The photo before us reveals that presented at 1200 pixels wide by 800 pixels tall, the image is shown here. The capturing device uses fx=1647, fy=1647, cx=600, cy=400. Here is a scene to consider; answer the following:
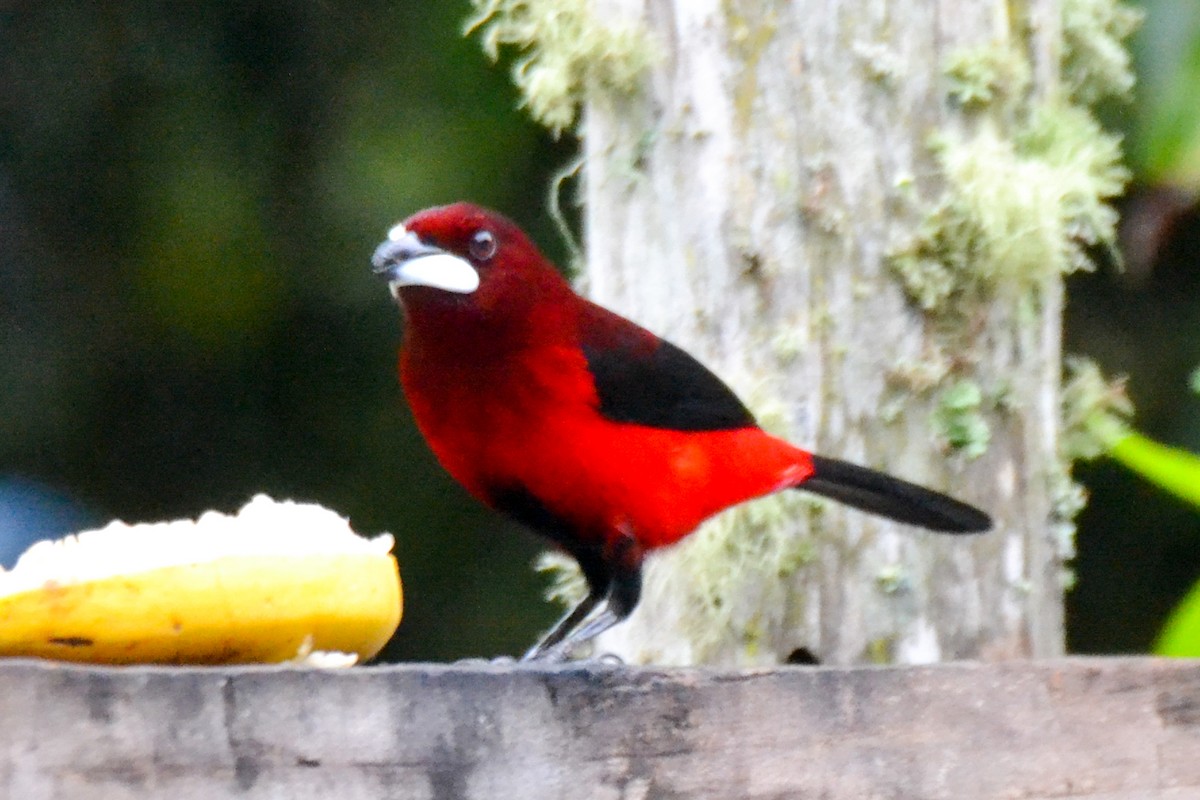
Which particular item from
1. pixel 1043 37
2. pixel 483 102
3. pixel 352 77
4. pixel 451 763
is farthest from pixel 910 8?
pixel 451 763

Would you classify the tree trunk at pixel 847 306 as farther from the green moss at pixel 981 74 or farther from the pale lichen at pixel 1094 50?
the pale lichen at pixel 1094 50

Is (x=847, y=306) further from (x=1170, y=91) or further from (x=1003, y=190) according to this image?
(x=1170, y=91)

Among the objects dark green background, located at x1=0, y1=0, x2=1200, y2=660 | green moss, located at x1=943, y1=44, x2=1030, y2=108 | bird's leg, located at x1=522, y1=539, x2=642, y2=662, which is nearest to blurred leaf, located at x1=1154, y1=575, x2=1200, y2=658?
bird's leg, located at x1=522, y1=539, x2=642, y2=662

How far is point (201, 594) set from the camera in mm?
1424

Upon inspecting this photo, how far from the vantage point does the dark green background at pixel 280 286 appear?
386cm

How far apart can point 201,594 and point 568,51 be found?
176cm

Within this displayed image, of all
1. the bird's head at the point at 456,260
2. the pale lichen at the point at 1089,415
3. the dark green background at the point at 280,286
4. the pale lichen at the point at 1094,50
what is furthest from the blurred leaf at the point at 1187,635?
the dark green background at the point at 280,286

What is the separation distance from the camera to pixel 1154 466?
2406 millimetres

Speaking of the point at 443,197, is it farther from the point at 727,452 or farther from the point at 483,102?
the point at 727,452

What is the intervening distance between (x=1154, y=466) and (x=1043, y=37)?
0.95m

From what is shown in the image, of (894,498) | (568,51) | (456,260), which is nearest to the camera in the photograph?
(456,260)

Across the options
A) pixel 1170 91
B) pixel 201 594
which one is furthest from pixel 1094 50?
pixel 201 594

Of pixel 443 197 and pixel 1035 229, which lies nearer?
pixel 1035 229

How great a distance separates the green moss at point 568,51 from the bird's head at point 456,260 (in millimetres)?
533
